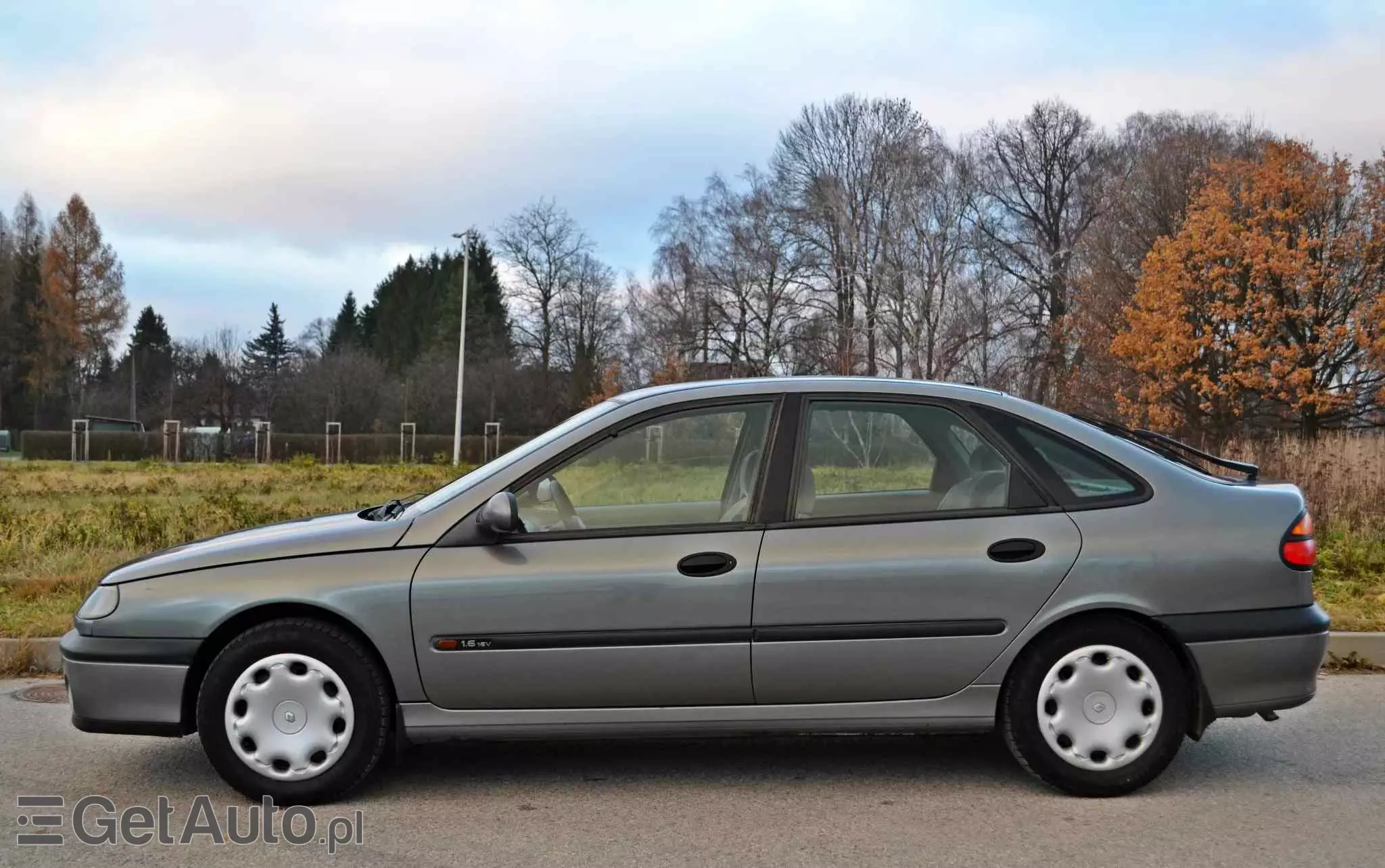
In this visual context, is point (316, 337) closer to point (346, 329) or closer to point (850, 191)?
point (346, 329)

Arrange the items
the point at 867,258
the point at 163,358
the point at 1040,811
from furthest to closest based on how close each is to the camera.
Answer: the point at 163,358 < the point at 867,258 < the point at 1040,811

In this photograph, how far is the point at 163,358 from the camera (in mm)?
81125

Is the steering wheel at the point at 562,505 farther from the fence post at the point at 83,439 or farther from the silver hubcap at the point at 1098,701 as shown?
the fence post at the point at 83,439

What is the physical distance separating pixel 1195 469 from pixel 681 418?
6.78 ft

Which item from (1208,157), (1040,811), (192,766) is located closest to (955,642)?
(1040,811)

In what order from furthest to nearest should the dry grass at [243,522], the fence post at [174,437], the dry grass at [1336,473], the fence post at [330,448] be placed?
the fence post at [330,448], the fence post at [174,437], the dry grass at [1336,473], the dry grass at [243,522]

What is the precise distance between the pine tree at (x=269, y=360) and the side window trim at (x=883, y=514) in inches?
2798

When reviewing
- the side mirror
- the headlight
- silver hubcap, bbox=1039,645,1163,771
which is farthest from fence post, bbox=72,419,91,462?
silver hubcap, bbox=1039,645,1163,771

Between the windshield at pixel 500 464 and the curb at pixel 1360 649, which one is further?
the curb at pixel 1360 649

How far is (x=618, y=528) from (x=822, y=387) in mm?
1001

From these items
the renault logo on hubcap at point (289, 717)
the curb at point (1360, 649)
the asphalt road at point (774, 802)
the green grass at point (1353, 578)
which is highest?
the green grass at point (1353, 578)

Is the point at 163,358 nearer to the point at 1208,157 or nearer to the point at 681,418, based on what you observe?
the point at 1208,157

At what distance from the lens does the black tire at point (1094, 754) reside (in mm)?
4246

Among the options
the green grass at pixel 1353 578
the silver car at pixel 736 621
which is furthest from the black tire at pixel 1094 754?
the green grass at pixel 1353 578
